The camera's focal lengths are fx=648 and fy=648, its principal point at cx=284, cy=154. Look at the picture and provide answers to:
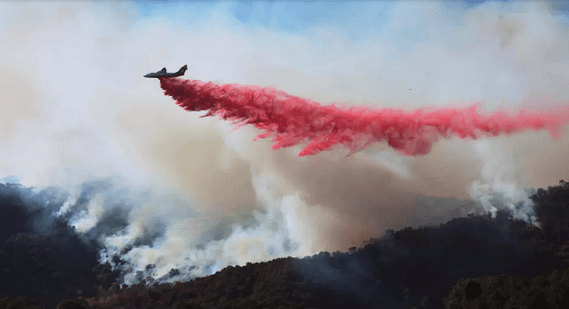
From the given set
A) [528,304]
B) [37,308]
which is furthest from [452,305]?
[37,308]

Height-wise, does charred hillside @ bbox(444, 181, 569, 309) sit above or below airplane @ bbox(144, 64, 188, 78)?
below

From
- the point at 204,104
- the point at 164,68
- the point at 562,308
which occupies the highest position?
the point at 164,68

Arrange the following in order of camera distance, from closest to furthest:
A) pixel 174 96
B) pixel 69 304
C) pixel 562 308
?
pixel 174 96, pixel 562 308, pixel 69 304

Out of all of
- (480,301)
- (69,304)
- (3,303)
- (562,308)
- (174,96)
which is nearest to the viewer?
(174,96)

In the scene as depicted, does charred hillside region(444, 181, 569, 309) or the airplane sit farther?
charred hillside region(444, 181, 569, 309)

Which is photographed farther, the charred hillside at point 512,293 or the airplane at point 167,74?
the charred hillside at point 512,293

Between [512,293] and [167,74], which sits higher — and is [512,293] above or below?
below

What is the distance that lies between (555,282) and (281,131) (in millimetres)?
95059

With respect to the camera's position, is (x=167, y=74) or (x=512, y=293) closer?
(x=167, y=74)

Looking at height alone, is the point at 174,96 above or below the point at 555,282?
above

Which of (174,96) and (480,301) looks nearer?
(174,96)

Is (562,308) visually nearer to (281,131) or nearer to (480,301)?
(480,301)

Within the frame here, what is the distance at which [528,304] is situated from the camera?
15038cm

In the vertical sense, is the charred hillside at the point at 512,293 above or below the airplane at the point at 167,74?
below
